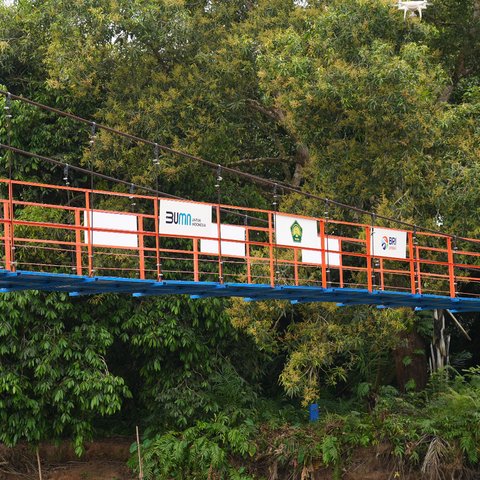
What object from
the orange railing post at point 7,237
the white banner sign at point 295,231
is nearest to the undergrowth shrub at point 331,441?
the white banner sign at point 295,231

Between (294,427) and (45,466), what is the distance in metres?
4.15

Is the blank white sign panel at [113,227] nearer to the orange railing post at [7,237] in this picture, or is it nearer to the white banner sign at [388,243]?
the orange railing post at [7,237]

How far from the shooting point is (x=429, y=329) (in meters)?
18.8

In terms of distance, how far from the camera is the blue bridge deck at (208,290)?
36.3 ft

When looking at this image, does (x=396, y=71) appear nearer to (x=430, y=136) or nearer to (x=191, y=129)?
(x=430, y=136)

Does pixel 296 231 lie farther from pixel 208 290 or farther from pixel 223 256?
pixel 223 256

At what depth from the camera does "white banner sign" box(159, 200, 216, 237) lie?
1186cm

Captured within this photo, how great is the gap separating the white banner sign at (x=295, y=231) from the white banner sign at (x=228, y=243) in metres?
0.47

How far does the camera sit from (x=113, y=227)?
466 inches

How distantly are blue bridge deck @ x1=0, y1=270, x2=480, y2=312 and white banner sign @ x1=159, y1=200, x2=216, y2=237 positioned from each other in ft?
1.84

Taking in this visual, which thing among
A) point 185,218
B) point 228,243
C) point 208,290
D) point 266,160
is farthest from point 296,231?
point 266,160

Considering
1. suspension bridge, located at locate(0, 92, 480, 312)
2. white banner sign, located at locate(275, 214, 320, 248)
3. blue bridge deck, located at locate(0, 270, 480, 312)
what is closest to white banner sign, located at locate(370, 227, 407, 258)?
suspension bridge, located at locate(0, 92, 480, 312)

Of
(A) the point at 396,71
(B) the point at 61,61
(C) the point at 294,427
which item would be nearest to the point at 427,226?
(A) the point at 396,71

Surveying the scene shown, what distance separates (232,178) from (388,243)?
5.41 meters
